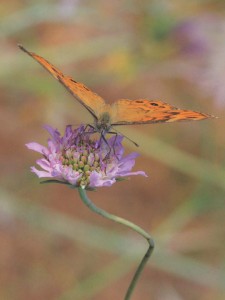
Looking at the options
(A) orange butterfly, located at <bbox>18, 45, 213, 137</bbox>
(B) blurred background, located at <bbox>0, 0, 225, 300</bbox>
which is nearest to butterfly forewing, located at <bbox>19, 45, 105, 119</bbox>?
(A) orange butterfly, located at <bbox>18, 45, 213, 137</bbox>

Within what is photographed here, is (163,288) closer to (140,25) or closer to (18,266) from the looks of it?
(18,266)

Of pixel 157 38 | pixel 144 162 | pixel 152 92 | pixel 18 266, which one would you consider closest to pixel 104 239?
pixel 157 38

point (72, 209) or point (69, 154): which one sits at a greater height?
point (72, 209)

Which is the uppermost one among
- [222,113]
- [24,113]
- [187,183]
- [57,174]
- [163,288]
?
[222,113]

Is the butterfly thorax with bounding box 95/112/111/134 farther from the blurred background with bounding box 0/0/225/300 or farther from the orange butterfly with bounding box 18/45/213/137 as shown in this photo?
the blurred background with bounding box 0/0/225/300

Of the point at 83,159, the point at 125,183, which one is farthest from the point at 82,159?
the point at 125,183

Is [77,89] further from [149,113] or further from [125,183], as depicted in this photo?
[125,183]

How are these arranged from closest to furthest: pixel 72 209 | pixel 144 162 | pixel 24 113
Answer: pixel 24 113 → pixel 72 209 → pixel 144 162

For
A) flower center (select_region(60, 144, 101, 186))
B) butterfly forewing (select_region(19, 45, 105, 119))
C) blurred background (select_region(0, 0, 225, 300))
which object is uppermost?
blurred background (select_region(0, 0, 225, 300))
